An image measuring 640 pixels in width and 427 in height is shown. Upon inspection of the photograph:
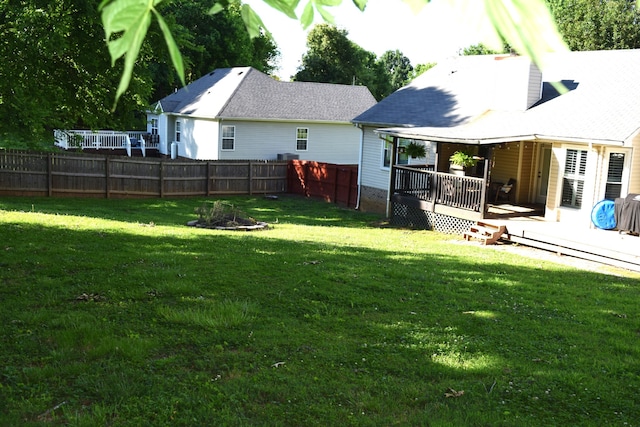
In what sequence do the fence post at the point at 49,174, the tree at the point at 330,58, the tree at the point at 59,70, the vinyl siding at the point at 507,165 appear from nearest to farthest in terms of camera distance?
1. the tree at the point at 59,70
2. the vinyl siding at the point at 507,165
3. the fence post at the point at 49,174
4. the tree at the point at 330,58

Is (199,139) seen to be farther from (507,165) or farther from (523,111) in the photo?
(523,111)

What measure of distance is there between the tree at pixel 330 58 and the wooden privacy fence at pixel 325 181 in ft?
78.7

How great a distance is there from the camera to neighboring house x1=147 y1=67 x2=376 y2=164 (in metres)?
34.6

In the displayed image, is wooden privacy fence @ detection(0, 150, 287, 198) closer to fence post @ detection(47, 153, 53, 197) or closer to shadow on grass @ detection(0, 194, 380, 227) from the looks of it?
fence post @ detection(47, 153, 53, 197)

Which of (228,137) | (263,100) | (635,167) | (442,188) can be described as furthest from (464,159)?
(263,100)

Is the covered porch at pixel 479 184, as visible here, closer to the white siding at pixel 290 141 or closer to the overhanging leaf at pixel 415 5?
the white siding at pixel 290 141

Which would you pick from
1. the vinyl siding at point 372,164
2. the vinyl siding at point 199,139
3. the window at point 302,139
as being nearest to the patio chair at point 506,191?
the vinyl siding at point 372,164

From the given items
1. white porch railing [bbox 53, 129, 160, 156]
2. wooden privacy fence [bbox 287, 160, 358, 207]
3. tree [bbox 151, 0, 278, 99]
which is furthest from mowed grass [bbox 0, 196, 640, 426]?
tree [bbox 151, 0, 278, 99]

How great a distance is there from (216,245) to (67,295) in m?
5.13

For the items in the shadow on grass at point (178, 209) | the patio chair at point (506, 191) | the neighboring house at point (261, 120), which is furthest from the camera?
the neighboring house at point (261, 120)

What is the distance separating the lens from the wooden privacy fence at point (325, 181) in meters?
28.0

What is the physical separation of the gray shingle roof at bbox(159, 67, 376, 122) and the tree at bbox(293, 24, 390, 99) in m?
13.7

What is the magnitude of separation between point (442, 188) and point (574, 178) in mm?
3949

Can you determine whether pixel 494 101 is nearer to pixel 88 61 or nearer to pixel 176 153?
pixel 88 61
